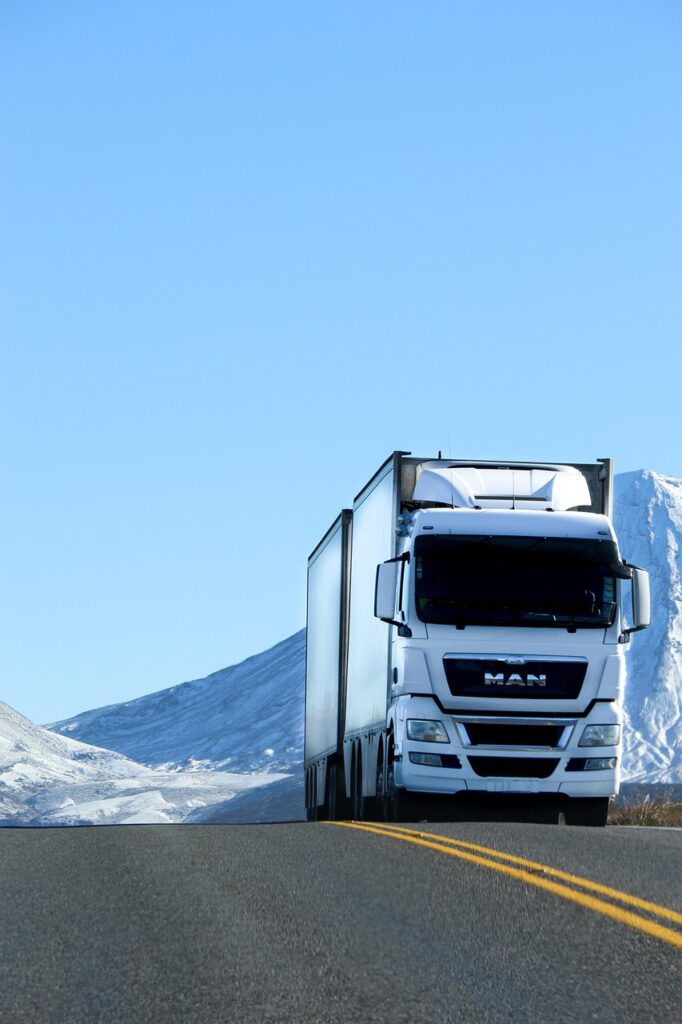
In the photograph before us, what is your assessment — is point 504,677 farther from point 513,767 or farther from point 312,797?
point 312,797

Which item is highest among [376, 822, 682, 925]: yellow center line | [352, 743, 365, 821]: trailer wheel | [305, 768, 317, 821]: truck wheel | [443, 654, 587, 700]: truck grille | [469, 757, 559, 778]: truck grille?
[443, 654, 587, 700]: truck grille

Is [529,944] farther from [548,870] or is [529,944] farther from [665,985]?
[548,870]

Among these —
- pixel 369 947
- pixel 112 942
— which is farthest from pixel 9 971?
pixel 369 947

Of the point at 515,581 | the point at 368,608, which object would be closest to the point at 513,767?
the point at 515,581

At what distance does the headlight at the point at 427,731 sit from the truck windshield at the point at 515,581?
1077 millimetres

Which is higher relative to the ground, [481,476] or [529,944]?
[481,476]

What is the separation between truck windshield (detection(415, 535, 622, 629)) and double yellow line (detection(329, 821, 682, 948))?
3.94m

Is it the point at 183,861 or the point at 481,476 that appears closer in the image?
the point at 183,861

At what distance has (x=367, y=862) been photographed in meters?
11.1

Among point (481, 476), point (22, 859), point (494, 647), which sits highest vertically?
point (481, 476)

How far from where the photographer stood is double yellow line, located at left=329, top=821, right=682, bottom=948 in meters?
7.64

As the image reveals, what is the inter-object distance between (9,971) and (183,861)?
4737 millimetres

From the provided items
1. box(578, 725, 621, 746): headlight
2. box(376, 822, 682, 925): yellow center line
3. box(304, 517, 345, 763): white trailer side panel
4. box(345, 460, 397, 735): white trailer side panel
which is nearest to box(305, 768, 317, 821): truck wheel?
box(304, 517, 345, 763): white trailer side panel

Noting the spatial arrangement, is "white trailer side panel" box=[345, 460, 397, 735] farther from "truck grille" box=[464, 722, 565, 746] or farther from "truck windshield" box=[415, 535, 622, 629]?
"truck grille" box=[464, 722, 565, 746]
